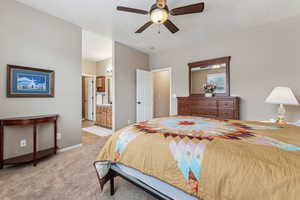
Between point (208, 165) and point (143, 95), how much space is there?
12.2ft

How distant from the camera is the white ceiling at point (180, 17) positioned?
87.4 inches

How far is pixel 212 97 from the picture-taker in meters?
3.29

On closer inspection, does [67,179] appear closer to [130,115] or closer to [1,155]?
[1,155]

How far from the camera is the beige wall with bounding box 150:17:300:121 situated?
2.58 m

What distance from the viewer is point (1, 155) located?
1968 millimetres

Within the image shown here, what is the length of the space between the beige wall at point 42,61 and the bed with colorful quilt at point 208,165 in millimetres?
1893

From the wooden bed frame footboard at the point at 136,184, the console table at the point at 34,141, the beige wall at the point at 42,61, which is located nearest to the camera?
the wooden bed frame footboard at the point at 136,184

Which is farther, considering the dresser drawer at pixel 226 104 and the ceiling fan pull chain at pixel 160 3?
the dresser drawer at pixel 226 104

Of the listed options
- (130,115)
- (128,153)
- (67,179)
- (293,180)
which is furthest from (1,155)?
(293,180)

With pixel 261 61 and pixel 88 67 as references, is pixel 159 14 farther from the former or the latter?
pixel 88 67

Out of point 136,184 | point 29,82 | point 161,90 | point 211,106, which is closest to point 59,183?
point 136,184

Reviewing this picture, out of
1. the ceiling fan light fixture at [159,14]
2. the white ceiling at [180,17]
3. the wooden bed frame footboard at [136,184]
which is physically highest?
the white ceiling at [180,17]

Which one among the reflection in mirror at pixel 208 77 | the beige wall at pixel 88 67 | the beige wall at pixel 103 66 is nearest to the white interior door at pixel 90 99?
the beige wall at pixel 88 67

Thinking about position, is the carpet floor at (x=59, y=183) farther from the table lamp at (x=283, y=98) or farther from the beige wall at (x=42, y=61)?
the table lamp at (x=283, y=98)
